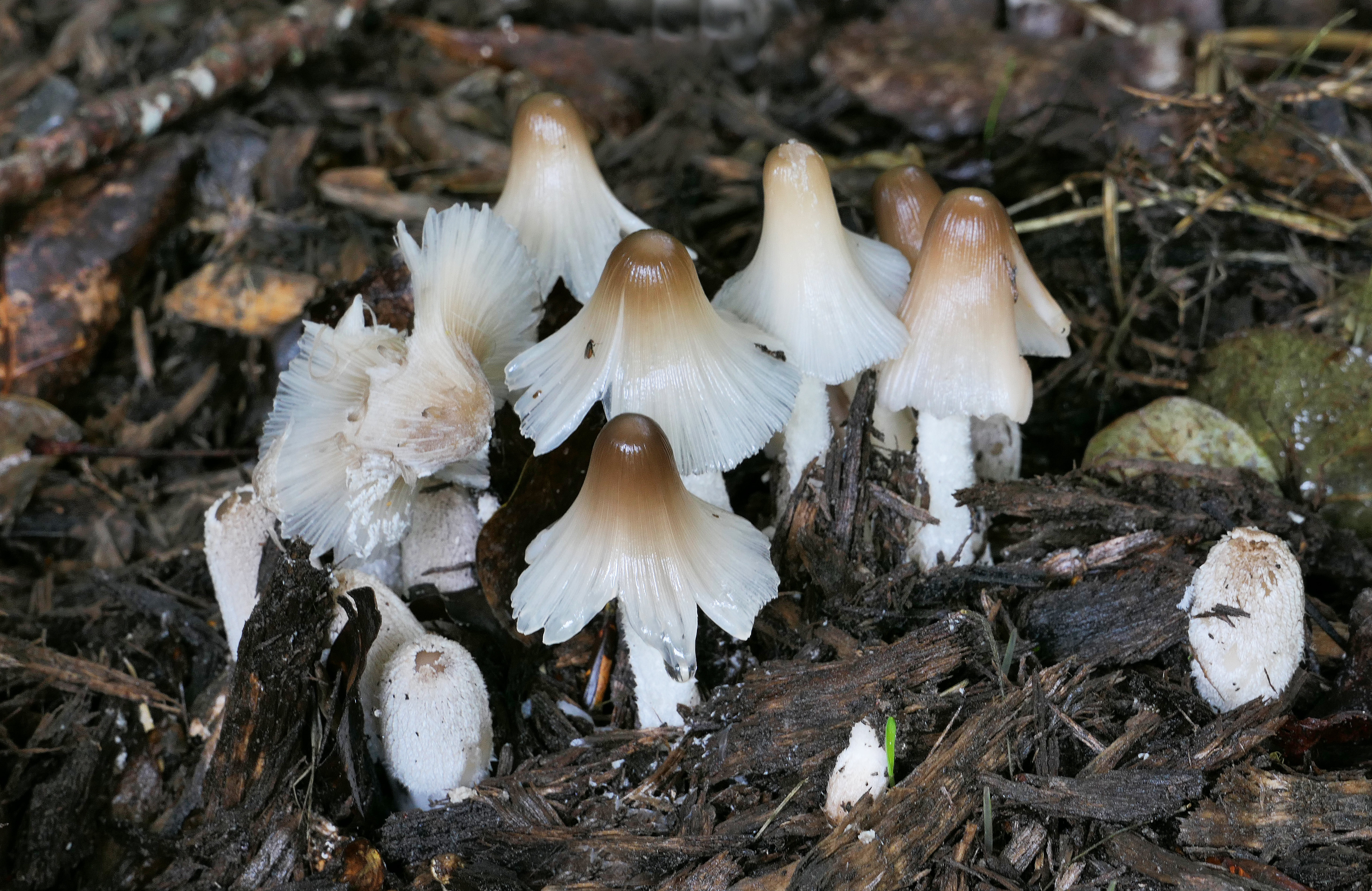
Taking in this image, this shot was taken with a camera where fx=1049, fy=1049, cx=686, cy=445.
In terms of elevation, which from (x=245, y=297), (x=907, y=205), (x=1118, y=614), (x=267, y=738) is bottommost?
(x=267, y=738)

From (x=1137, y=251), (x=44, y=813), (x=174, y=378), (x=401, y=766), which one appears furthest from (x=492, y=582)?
(x=1137, y=251)

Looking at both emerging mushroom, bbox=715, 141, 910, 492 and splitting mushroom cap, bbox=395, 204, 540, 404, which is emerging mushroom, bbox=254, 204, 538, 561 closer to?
splitting mushroom cap, bbox=395, 204, 540, 404

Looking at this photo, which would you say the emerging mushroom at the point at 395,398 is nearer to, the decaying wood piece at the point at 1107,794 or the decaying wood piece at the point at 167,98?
the decaying wood piece at the point at 1107,794

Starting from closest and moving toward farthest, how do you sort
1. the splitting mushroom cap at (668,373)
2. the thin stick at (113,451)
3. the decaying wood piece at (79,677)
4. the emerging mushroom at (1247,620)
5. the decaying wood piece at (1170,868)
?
the decaying wood piece at (1170,868), the splitting mushroom cap at (668,373), the emerging mushroom at (1247,620), the decaying wood piece at (79,677), the thin stick at (113,451)

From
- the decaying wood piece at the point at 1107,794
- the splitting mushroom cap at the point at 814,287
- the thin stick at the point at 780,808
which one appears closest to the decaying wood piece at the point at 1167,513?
the splitting mushroom cap at the point at 814,287

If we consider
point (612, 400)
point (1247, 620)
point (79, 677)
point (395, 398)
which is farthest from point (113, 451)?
point (1247, 620)

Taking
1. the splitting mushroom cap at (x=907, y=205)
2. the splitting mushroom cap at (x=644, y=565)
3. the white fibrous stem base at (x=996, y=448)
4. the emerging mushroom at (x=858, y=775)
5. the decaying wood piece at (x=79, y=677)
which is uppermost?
the splitting mushroom cap at (x=907, y=205)

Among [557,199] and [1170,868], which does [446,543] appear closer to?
[557,199]
